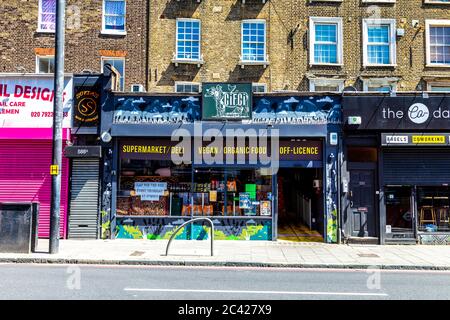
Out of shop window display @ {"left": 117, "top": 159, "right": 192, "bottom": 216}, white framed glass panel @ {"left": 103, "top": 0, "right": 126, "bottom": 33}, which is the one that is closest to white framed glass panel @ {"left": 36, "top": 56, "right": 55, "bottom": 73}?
white framed glass panel @ {"left": 103, "top": 0, "right": 126, "bottom": 33}

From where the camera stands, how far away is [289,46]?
62.0 feet

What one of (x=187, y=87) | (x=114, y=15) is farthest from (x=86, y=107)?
(x=114, y=15)

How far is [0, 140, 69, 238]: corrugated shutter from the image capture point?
13.7 metres

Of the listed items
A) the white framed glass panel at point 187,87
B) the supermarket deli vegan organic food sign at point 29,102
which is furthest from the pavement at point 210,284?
the white framed glass panel at point 187,87

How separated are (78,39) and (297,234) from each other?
13.0 meters

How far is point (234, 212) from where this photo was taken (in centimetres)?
1395

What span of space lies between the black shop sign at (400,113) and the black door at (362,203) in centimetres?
163

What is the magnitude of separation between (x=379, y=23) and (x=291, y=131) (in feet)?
29.8

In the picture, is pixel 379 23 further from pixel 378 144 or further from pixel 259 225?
pixel 259 225

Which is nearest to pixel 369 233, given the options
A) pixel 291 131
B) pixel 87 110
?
pixel 291 131

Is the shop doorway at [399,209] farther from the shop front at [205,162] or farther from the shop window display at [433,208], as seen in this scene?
the shop front at [205,162]

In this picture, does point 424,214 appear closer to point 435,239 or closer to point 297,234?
point 435,239

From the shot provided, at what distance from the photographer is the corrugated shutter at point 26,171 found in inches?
540

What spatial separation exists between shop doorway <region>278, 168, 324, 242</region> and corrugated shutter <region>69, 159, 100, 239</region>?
6335 millimetres
